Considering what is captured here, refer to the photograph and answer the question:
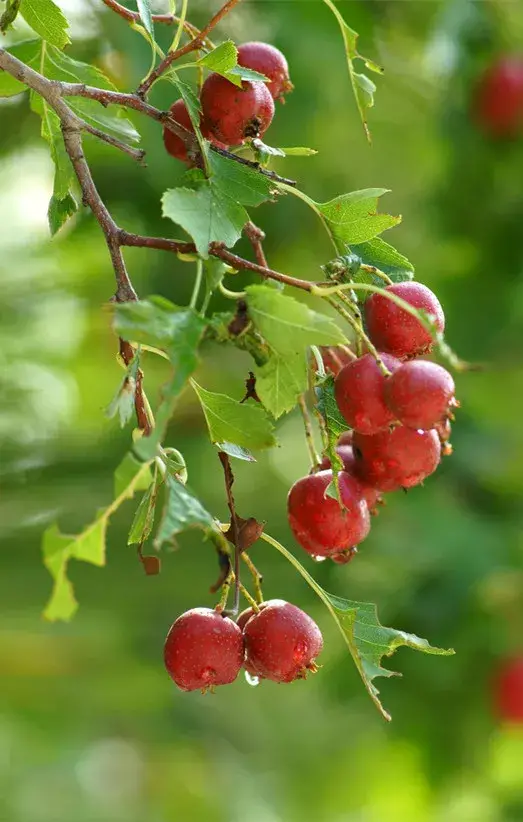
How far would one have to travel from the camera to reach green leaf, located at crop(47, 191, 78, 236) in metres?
0.84

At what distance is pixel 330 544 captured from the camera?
30.6 inches

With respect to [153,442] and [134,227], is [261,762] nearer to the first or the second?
[134,227]

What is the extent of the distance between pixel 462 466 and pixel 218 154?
1982 millimetres

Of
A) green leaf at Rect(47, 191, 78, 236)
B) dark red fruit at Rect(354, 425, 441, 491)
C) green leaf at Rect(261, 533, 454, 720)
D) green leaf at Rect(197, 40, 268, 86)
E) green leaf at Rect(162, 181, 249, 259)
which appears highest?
green leaf at Rect(197, 40, 268, 86)

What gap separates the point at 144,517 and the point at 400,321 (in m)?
0.19

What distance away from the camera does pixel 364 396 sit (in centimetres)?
65

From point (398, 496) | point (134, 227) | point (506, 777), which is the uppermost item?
point (134, 227)

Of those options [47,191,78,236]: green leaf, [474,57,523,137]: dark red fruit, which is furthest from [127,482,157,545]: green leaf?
[474,57,523,137]: dark red fruit

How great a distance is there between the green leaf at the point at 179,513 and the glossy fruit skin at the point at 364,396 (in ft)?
0.37

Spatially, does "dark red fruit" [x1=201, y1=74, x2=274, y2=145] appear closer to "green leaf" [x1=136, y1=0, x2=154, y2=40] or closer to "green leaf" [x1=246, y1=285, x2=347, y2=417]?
"green leaf" [x1=136, y1=0, x2=154, y2=40]

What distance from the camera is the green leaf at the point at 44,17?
810 mm

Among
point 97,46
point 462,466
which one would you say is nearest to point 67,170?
point 97,46

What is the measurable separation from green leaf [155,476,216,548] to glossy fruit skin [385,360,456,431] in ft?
0.41

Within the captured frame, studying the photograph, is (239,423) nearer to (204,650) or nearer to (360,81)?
(204,650)
